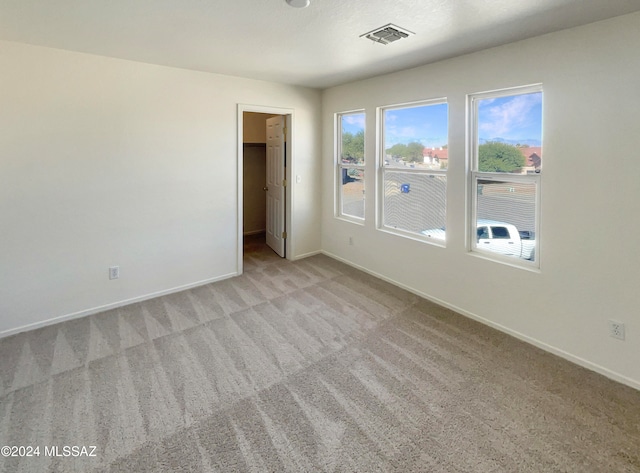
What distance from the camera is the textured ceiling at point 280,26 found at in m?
2.11

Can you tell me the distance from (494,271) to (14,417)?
3657 millimetres

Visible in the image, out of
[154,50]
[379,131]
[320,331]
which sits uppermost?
[154,50]

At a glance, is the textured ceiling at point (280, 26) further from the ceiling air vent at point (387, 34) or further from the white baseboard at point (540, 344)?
the white baseboard at point (540, 344)

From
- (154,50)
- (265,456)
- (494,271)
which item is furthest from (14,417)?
(494,271)

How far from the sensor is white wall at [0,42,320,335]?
9.55 feet

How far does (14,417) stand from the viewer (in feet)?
6.63

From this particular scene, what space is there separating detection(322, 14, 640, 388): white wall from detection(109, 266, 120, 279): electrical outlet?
3487 mm

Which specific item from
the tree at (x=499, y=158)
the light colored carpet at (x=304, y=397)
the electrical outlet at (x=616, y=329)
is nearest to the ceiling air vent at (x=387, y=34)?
the tree at (x=499, y=158)

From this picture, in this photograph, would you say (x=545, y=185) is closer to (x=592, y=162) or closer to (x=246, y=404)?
(x=592, y=162)

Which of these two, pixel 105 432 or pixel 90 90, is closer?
pixel 105 432

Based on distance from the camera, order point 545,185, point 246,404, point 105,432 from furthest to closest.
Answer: point 545,185 < point 246,404 < point 105,432

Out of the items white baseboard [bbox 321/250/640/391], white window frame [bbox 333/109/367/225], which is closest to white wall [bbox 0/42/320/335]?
white window frame [bbox 333/109/367/225]

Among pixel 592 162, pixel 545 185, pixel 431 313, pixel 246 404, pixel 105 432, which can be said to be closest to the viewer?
pixel 105 432

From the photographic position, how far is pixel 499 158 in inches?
118
